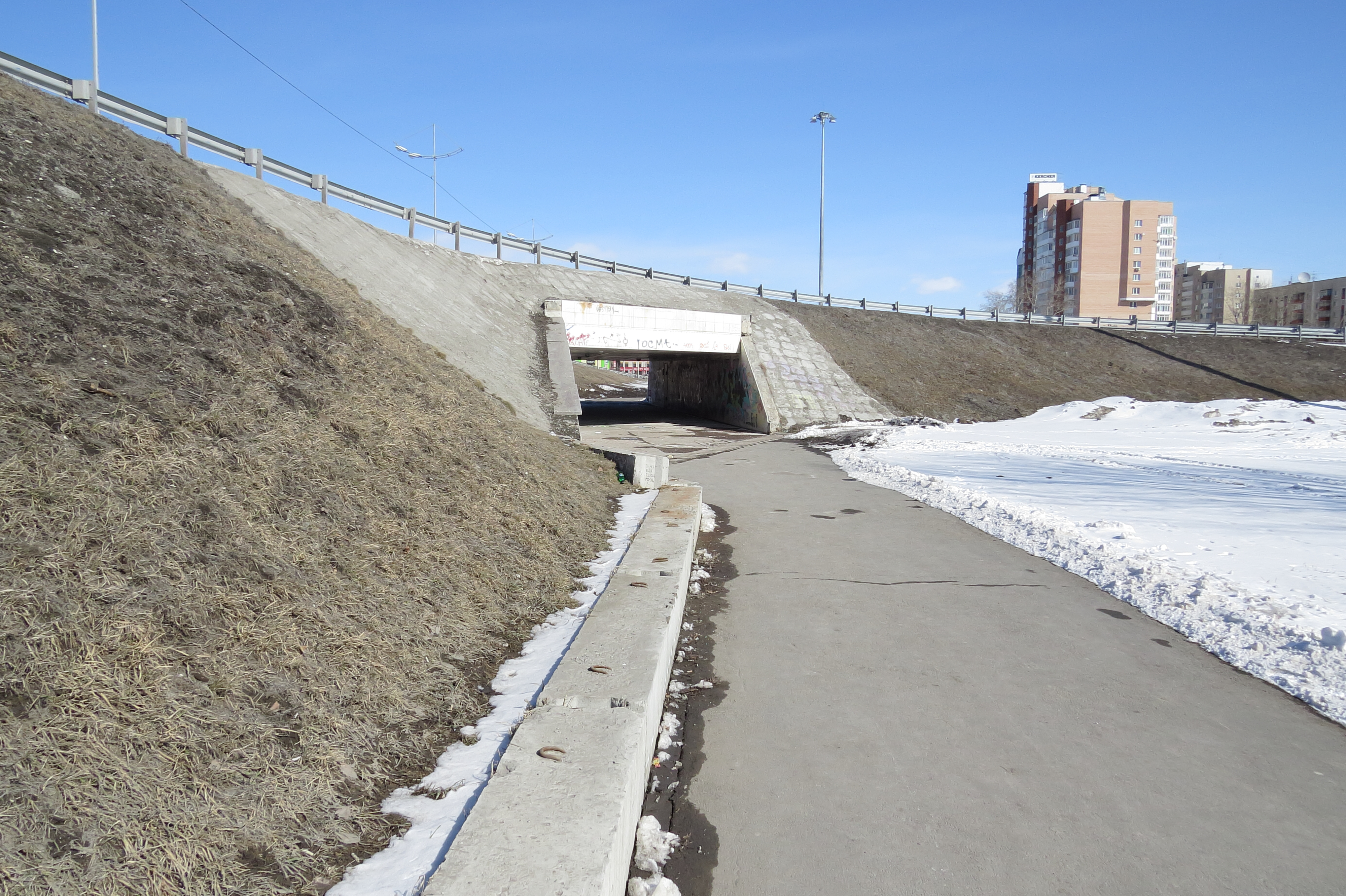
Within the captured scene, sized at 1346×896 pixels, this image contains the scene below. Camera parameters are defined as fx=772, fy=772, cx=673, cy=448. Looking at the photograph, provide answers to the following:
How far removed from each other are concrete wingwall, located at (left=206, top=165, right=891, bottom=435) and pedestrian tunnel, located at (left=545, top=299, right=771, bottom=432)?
106mm

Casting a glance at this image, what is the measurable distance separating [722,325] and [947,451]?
11544mm

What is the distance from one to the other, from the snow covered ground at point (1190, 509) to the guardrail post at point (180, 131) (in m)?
15.4

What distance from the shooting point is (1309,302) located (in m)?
125

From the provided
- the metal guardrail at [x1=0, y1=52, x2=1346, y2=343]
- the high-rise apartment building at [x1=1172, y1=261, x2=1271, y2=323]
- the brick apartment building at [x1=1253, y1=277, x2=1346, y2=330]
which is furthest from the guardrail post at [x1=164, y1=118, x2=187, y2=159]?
the high-rise apartment building at [x1=1172, y1=261, x2=1271, y2=323]

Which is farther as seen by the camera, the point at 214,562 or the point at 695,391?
the point at 695,391

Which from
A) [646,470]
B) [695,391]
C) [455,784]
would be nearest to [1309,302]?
[695,391]

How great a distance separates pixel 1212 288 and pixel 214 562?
18510 centimetres

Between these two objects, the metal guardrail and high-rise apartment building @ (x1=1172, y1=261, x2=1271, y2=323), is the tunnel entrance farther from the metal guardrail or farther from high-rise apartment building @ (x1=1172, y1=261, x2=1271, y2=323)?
high-rise apartment building @ (x1=1172, y1=261, x2=1271, y2=323)

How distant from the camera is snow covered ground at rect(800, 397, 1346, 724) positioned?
610 centimetres

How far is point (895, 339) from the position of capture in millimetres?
38188

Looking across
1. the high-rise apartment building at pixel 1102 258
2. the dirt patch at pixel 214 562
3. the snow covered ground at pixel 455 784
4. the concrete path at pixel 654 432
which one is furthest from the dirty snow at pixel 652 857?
the high-rise apartment building at pixel 1102 258

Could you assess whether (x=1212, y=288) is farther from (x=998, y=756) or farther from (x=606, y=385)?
(x=998, y=756)

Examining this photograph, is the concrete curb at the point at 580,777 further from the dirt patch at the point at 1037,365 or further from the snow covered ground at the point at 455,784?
the dirt patch at the point at 1037,365

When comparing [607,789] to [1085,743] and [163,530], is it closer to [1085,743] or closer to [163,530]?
[163,530]
